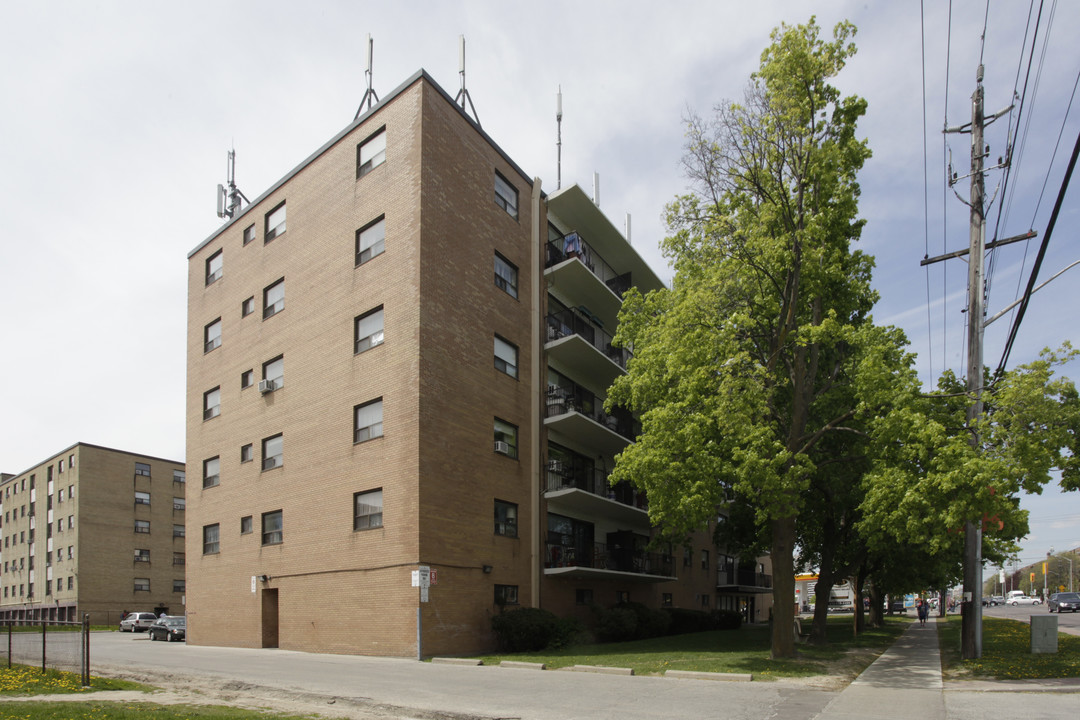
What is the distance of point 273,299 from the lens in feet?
96.3

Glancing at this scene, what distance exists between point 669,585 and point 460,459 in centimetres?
2029

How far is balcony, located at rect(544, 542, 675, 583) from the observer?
1096 inches

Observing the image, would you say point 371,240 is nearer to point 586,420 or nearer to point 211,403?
point 586,420

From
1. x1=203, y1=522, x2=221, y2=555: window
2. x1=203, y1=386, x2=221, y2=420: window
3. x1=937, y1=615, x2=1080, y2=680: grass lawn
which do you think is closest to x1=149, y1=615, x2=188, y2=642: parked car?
x1=203, y1=522, x2=221, y2=555: window

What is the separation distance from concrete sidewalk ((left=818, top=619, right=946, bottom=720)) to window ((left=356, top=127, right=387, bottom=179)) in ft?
65.9

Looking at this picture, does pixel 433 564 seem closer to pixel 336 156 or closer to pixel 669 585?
pixel 336 156

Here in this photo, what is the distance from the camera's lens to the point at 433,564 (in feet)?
70.8

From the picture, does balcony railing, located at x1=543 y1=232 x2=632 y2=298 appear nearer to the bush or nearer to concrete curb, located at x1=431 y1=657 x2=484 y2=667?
the bush

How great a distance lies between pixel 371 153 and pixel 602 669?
59.1 ft

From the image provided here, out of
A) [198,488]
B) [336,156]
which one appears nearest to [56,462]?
[198,488]

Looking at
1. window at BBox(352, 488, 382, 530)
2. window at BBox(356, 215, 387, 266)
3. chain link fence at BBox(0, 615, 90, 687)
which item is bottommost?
chain link fence at BBox(0, 615, 90, 687)

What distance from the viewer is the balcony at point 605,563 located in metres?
27.8

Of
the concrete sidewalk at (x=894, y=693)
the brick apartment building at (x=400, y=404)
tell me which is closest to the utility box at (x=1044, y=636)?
the concrete sidewalk at (x=894, y=693)

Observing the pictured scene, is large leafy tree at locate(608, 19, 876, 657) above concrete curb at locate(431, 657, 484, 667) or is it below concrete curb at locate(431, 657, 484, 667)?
above
